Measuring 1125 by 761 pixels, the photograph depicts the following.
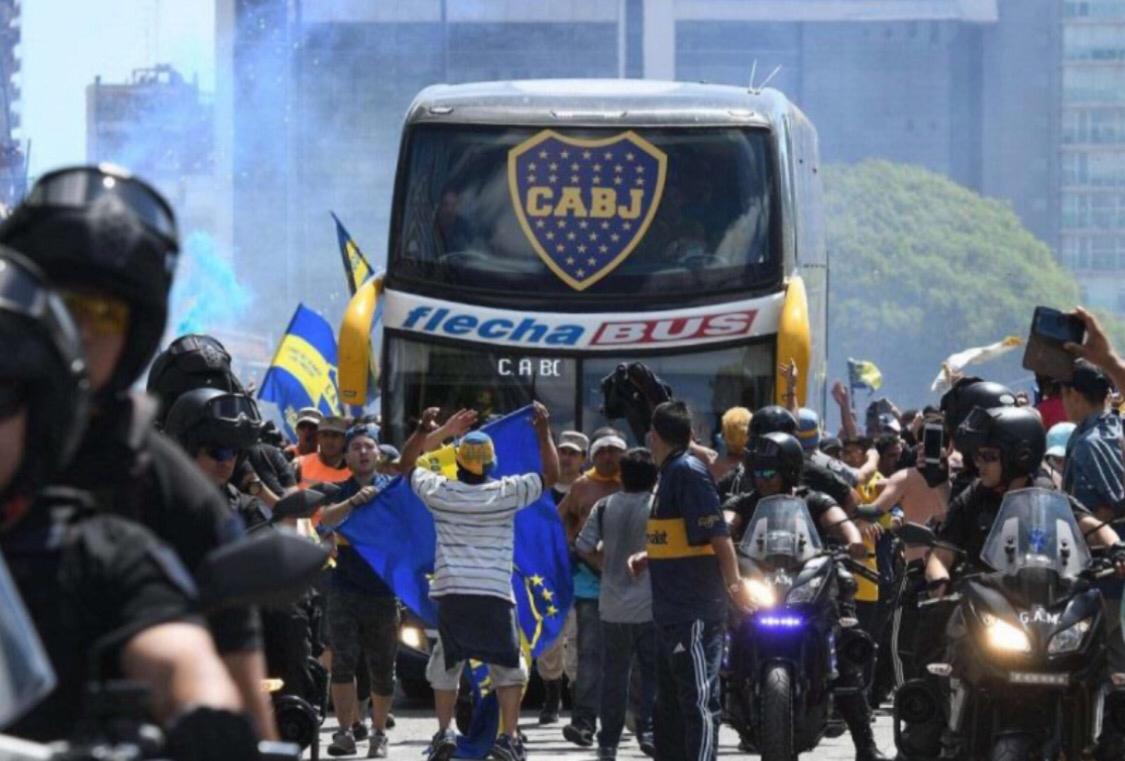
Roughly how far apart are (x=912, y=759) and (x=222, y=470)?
2708 mm

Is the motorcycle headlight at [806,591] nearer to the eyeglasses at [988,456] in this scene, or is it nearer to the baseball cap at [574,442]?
the eyeglasses at [988,456]

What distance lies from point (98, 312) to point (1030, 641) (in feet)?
21.4

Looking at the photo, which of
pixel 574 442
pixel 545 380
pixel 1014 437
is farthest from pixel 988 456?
pixel 545 380

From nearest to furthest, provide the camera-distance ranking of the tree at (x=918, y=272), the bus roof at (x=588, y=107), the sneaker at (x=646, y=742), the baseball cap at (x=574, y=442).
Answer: the sneaker at (x=646, y=742) → the baseball cap at (x=574, y=442) → the bus roof at (x=588, y=107) → the tree at (x=918, y=272)

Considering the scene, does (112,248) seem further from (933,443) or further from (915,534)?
(933,443)

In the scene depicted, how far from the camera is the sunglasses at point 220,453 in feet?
35.4

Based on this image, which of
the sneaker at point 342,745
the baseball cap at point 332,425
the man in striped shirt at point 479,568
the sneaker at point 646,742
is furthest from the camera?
the baseball cap at point 332,425

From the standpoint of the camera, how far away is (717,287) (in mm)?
20641

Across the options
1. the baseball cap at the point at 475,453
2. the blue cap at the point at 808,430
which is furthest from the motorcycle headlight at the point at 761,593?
the blue cap at the point at 808,430

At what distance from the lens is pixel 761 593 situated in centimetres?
1280

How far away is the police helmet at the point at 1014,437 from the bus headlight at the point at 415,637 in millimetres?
7336

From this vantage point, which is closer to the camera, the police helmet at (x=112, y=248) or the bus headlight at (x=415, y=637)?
the police helmet at (x=112, y=248)

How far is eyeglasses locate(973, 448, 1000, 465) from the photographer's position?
1162 cm

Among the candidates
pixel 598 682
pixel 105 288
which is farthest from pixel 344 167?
pixel 105 288
